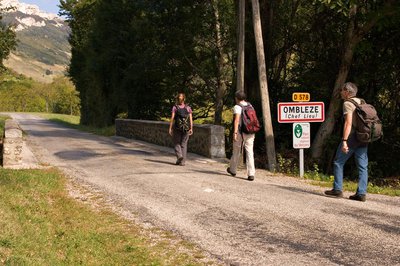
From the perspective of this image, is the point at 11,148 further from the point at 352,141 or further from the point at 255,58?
the point at 255,58

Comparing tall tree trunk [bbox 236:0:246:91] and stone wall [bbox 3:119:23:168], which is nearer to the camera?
stone wall [bbox 3:119:23:168]

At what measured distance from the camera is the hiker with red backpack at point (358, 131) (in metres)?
7.09

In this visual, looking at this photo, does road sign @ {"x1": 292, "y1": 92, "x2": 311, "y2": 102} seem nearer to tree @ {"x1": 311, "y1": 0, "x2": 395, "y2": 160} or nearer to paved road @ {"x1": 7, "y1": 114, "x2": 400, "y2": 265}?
paved road @ {"x1": 7, "y1": 114, "x2": 400, "y2": 265}

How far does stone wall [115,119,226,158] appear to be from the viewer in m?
13.7

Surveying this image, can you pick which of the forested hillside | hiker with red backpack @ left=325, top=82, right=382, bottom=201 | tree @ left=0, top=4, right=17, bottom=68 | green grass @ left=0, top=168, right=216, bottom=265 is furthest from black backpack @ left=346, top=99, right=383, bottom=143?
tree @ left=0, top=4, right=17, bottom=68

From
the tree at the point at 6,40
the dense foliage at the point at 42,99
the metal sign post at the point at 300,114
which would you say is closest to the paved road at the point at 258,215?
the metal sign post at the point at 300,114

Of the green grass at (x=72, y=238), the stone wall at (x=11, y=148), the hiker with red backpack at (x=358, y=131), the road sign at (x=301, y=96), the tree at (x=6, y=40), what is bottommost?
the green grass at (x=72, y=238)

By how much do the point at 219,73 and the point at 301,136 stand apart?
12.8 m

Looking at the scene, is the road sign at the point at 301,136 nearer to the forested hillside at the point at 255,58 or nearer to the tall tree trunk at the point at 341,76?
the forested hillside at the point at 255,58

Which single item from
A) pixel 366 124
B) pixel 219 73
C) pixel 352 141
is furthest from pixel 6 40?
pixel 366 124

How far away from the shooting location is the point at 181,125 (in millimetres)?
11562

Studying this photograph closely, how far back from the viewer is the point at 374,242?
16.7ft

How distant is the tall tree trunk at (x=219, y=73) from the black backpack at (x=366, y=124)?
1495cm

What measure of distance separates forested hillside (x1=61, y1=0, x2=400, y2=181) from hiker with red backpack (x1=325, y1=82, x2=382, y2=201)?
176 inches
